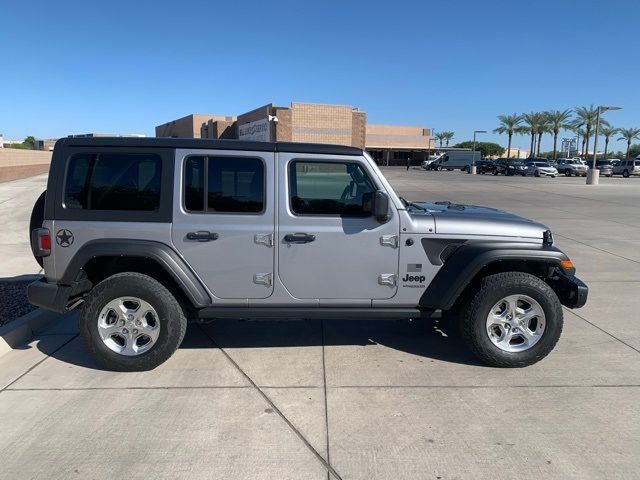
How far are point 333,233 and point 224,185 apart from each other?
Answer: 97 centimetres

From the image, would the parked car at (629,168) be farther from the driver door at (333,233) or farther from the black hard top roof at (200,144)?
the black hard top roof at (200,144)

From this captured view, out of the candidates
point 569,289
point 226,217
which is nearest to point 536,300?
point 569,289

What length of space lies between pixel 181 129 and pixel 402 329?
8097cm

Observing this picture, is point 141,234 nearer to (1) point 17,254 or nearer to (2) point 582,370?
(2) point 582,370

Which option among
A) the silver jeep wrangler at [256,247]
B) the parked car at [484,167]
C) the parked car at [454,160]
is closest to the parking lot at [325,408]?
the silver jeep wrangler at [256,247]

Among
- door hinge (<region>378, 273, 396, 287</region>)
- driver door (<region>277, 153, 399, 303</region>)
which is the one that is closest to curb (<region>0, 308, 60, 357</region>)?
driver door (<region>277, 153, 399, 303</region>)

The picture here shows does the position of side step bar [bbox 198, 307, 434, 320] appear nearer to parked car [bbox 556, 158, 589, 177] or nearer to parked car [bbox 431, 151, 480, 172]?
parked car [bbox 556, 158, 589, 177]

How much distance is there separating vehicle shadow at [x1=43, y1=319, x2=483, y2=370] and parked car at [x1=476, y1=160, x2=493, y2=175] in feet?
178

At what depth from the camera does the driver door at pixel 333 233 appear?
4117 mm

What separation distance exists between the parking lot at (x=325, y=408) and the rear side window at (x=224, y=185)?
1358mm

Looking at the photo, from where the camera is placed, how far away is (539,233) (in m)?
4.28

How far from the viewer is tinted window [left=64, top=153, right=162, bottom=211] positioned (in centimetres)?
412

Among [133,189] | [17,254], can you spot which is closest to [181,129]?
[17,254]

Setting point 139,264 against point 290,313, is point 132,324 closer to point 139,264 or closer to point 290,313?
point 139,264
